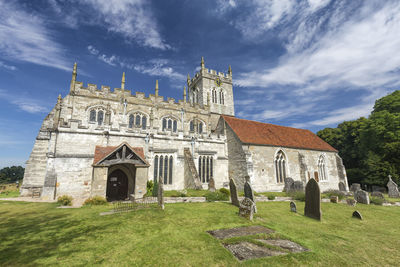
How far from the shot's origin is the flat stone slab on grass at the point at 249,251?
15.3 ft

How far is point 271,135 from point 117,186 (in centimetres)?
1969

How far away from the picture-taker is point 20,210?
372 inches

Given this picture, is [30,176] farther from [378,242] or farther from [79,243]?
[378,242]

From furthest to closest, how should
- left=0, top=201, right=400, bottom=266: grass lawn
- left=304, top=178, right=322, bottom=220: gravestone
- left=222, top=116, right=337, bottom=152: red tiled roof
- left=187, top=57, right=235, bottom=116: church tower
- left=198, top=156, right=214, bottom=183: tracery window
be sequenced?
left=187, top=57, right=235, bottom=116: church tower < left=222, top=116, right=337, bottom=152: red tiled roof < left=198, top=156, right=214, bottom=183: tracery window < left=304, top=178, right=322, bottom=220: gravestone < left=0, top=201, right=400, bottom=266: grass lawn

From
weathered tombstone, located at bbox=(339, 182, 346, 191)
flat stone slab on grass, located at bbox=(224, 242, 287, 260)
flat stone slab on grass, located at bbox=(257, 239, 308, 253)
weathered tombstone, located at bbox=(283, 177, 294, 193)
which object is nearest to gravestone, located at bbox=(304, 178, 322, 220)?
flat stone slab on grass, located at bbox=(257, 239, 308, 253)

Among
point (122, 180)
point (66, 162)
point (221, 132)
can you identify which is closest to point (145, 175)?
point (122, 180)

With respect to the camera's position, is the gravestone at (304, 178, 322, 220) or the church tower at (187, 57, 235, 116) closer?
the gravestone at (304, 178, 322, 220)

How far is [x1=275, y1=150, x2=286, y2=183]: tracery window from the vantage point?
68.8 feet

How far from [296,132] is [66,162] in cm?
3035

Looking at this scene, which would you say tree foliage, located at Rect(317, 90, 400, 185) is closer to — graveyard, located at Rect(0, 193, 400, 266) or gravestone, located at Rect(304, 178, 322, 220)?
graveyard, located at Rect(0, 193, 400, 266)

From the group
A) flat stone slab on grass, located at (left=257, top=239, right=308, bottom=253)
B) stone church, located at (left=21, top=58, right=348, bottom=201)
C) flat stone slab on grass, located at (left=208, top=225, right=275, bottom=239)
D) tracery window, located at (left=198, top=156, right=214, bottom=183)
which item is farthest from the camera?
tracery window, located at (left=198, top=156, right=214, bottom=183)

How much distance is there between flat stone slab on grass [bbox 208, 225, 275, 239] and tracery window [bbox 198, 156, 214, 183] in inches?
490

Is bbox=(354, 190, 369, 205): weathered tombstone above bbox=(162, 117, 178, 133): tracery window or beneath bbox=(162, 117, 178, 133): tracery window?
beneath

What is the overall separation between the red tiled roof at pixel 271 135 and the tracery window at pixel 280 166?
1408mm
